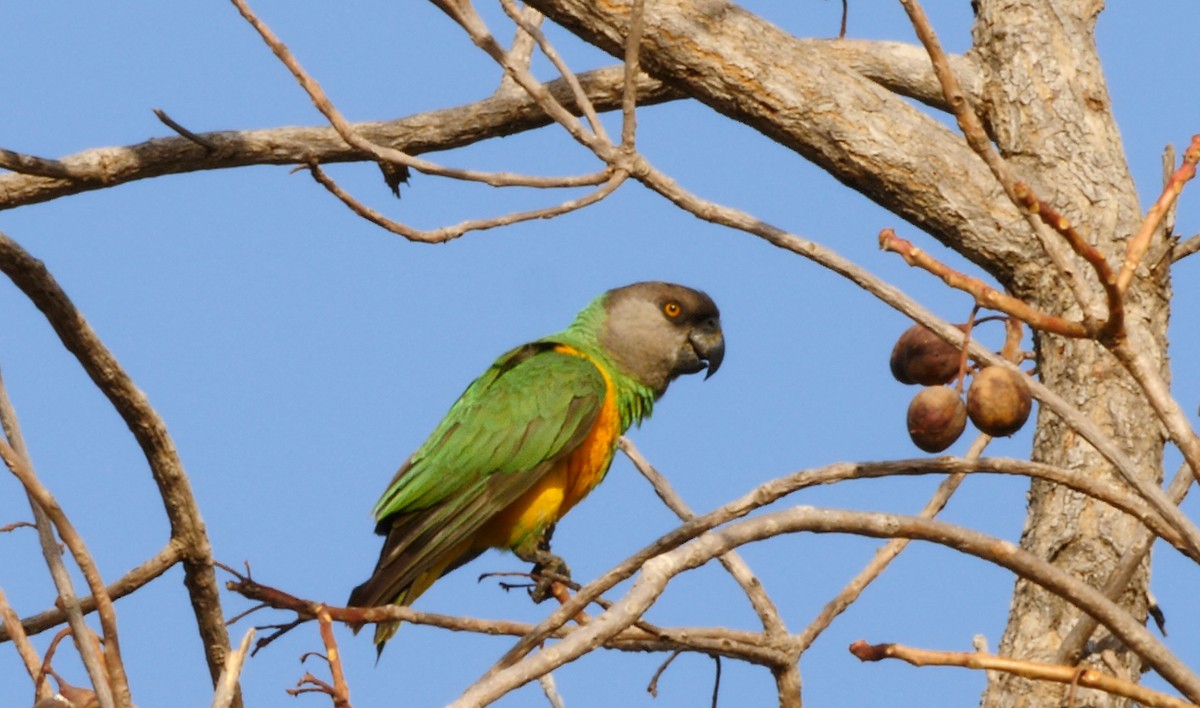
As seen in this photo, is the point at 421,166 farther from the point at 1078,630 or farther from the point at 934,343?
the point at 1078,630

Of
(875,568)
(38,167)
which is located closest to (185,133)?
(38,167)

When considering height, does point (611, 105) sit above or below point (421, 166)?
above

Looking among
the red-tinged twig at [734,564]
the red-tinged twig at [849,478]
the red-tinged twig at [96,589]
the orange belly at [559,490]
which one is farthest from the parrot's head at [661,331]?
the red-tinged twig at [96,589]

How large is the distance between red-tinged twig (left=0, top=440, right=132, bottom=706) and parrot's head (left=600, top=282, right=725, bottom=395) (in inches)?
161

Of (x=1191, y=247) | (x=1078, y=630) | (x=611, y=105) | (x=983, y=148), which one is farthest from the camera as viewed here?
Answer: (x=611, y=105)

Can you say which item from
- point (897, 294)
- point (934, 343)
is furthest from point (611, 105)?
point (897, 294)

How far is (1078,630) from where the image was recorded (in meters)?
3.62

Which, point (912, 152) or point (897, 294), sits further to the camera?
point (912, 152)

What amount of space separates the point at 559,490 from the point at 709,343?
44.6 inches

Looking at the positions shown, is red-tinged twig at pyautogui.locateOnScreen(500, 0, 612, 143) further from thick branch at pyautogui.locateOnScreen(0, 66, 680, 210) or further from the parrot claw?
the parrot claw

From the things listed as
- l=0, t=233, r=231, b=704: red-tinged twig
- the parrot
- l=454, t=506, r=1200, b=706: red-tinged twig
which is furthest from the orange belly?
l=454, t=506, r=1200, b=706: red-tinged twig

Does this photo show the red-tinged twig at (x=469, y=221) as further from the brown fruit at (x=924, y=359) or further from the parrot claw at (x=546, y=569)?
the parrot claw at (x=546, y=569)

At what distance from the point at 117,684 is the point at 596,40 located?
9.52 ft

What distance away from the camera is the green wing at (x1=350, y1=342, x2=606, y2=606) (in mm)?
5309
